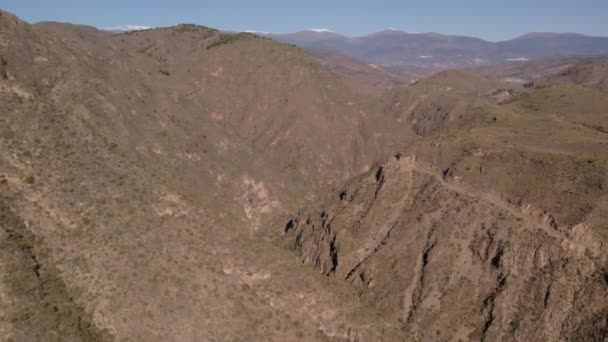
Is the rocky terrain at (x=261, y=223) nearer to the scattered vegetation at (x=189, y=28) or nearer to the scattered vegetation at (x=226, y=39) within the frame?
the scattered vegetation at (x=226, y=39)

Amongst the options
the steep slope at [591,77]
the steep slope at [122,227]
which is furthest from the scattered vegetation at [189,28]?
the steep slope at [591,77]

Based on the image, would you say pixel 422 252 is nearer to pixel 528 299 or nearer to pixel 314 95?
pixel 528 299

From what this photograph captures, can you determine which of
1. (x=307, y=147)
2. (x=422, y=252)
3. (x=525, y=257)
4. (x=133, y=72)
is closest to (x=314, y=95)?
(x=307, y=147)

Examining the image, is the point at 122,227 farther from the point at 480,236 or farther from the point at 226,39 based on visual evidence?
the point at 226,39

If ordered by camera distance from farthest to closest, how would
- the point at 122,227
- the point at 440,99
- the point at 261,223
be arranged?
1. the point at 440,99
2. the point at 261,223
3. the point at 122,227

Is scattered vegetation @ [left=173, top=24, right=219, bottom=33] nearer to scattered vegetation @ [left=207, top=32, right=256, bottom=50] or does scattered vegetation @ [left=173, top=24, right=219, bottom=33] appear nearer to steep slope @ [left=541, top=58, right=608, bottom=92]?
scattered vegetation @ [left=207, top=32, right=256, bottom=50]

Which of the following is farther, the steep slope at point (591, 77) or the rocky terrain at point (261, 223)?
the steep slope at point (591, 77)

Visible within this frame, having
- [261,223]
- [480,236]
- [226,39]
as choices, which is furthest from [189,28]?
[480,236]
